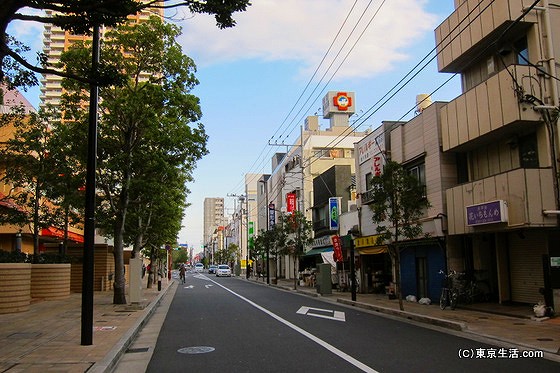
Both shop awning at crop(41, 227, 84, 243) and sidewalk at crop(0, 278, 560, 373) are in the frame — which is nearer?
sidewalk at crop(0, 278, 560, 373)

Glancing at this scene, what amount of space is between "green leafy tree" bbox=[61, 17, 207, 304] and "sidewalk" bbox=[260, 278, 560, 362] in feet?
34.0

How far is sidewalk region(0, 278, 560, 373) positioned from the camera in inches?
337

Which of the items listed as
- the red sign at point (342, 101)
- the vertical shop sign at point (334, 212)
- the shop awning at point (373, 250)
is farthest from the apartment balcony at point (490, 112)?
the red sign at point (342, 101)

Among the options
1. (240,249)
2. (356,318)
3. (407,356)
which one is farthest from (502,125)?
(240,249)

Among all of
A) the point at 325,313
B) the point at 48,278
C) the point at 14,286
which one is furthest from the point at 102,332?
the point at 48,278

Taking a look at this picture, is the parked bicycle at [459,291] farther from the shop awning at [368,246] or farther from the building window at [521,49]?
the building window at [521,49]

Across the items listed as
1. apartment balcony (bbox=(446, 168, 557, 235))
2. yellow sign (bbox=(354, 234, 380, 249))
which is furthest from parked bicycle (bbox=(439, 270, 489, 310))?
yellow sign (bbox=(354, 234, 380, 249))

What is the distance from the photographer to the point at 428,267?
22250 mm

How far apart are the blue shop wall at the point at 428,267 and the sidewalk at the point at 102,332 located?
7.87 ft

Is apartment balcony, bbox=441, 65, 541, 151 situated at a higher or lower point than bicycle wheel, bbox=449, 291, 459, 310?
higher

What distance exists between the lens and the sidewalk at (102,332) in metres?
8.55

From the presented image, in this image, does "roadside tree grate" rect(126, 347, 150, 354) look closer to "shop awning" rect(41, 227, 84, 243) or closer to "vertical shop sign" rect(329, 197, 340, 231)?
"shop awning" rect(41, 227, 84, 243)

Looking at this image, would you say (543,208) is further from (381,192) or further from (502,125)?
(381,192)

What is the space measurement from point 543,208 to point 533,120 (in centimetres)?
282
